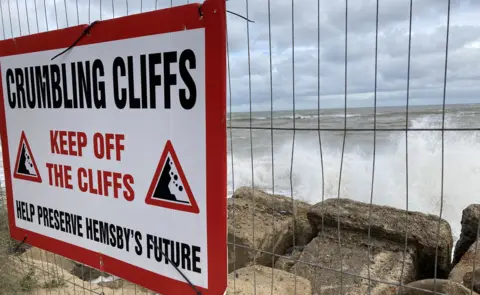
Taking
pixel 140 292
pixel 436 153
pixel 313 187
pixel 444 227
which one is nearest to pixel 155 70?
pixel 140 292

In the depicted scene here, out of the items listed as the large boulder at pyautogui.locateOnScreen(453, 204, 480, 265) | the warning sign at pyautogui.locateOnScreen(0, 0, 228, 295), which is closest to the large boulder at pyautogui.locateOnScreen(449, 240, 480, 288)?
the large boulder at pyautogui.locateOnScreen(453, 204, 480, 265)

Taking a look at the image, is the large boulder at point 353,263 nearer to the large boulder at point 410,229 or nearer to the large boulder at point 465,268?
the large boulder at point 410,229

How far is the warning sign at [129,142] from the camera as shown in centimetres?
130

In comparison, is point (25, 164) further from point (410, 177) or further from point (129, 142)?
point (410, 177)

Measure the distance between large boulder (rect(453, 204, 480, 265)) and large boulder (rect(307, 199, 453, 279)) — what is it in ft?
0.77

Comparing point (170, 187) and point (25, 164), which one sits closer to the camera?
point (170, 187)

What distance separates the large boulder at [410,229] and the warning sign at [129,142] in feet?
6.85

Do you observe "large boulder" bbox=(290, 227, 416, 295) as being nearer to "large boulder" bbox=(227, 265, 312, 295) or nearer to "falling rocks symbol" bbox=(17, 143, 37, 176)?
"large boulder" bbox=(227, 265, 312, 295)

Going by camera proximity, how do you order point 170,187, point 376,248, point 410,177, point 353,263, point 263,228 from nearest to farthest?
point 170,187
point 353,263
point 376,248
point 263,228
point 410,177

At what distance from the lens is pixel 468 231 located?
12.1 ft

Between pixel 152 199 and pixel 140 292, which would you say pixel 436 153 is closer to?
pixel 140 292

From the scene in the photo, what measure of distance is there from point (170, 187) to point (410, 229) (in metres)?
2.86

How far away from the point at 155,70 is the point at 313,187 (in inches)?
275

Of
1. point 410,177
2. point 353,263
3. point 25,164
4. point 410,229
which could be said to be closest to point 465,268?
point 410,229
